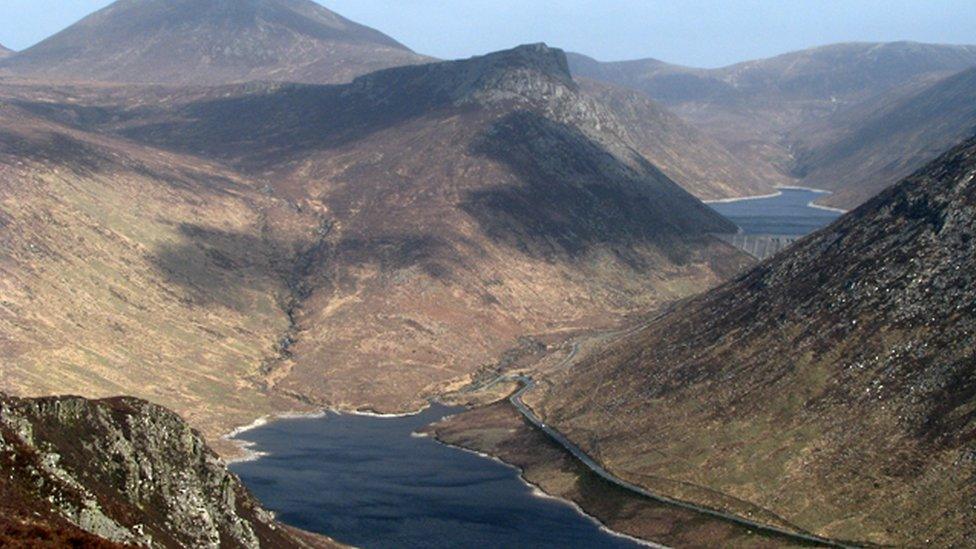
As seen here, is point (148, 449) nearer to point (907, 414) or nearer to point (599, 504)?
point (599, 504)

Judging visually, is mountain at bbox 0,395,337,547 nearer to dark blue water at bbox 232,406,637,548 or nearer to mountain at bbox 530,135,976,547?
dark blue water at bbox 232,406,637,548

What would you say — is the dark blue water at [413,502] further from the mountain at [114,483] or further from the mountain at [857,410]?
the mountain at [114,483]

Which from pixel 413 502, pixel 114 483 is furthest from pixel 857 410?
pixel 114 483

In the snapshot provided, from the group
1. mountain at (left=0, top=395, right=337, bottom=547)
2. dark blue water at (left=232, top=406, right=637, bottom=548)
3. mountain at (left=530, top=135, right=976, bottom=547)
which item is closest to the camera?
mountain at (left=0, top=395, right=337, bottom=547)

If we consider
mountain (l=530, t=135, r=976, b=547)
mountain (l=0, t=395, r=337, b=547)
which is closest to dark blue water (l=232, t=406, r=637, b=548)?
mountain (l=530, t=135, r=976, b=547)

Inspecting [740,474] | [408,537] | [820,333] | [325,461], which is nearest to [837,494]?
[740,474]

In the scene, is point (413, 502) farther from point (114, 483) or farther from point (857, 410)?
point (114, 483)
